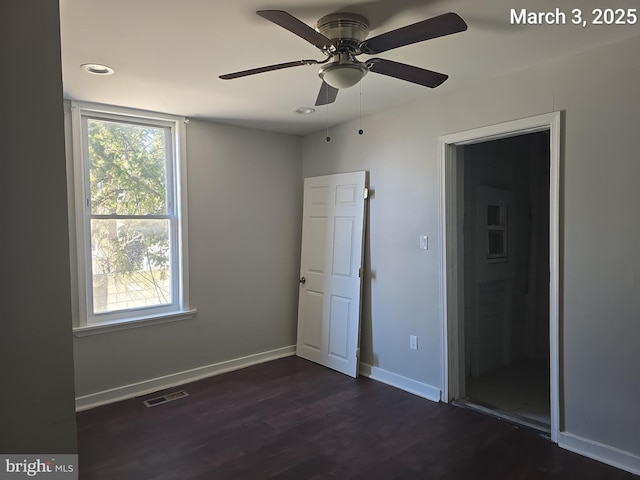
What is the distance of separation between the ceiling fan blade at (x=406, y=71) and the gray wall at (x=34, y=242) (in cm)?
134

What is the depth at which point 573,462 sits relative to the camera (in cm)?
240

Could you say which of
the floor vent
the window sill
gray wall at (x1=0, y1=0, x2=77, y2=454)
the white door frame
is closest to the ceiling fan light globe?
gray wall at (x1=0, y1=0, x2=77, y2=454)

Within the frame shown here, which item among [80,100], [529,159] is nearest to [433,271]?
[529,159]

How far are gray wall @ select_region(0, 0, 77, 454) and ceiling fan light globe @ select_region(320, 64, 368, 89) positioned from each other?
1.16 m

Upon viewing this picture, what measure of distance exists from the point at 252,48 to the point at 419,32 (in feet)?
3.32

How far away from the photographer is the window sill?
3.24m

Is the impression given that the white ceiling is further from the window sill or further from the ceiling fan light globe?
the window sill

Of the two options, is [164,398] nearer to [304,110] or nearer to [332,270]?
[332,270]

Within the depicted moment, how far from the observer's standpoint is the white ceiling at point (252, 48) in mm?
1853

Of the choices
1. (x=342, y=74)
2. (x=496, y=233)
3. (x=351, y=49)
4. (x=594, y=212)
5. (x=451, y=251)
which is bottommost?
(x=451, y=251)

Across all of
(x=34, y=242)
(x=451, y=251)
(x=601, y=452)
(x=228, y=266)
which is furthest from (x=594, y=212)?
(x=228, y=266)

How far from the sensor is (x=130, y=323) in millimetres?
3439

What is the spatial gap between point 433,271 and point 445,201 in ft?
1.83

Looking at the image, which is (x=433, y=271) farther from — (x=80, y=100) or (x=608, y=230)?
(x=80, y=100)
